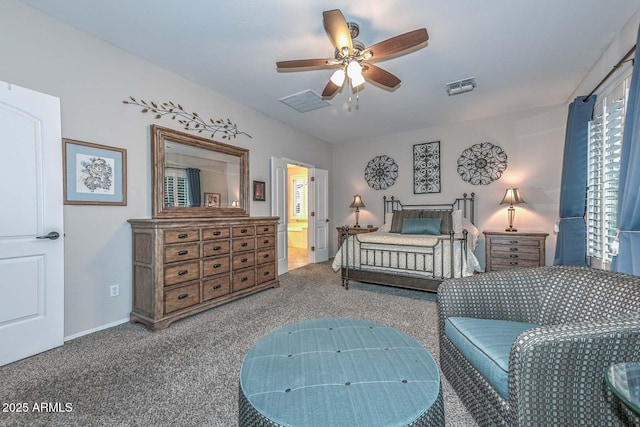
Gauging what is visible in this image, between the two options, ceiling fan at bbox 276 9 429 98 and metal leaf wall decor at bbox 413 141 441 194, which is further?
metal leaf wall decor at bbox 413 141 441 194

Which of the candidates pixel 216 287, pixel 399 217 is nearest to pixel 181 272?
pixel 216 287

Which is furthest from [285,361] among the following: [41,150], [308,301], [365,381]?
[41,150]

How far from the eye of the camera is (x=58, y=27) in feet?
7.80

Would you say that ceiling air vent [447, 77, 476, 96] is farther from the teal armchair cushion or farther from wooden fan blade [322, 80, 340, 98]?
the teal armchair cushion

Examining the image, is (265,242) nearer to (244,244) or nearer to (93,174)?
(244,244)

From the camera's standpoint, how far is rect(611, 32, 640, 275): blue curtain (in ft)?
5.84

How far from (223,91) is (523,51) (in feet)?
11.9

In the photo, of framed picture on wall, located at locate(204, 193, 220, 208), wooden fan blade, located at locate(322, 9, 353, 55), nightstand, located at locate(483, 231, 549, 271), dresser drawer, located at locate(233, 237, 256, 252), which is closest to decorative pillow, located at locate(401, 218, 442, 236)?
nightstand, located at locate(483, 231, 549, 271)

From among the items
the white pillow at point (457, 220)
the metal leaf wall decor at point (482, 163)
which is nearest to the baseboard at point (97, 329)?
the white pillow at point (457, 220)

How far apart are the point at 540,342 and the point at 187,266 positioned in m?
2.92

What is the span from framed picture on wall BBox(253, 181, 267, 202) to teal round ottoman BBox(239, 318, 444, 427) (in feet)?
10.6

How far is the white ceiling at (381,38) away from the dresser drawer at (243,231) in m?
1.90

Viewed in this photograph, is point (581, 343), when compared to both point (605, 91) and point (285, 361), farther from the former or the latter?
point (605, 91)

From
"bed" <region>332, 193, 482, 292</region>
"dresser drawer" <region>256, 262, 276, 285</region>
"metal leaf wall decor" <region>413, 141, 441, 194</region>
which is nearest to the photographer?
"bed" <region>332, 193, 482, 292</region>
